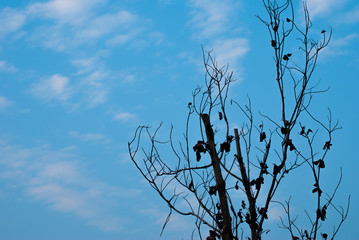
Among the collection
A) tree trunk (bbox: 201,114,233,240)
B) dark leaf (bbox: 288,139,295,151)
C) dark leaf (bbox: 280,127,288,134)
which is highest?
dark leaf (bbox: 280,127,288,134)

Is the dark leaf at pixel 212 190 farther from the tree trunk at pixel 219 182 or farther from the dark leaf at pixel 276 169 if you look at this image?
the dark leaf at pixel 276 169

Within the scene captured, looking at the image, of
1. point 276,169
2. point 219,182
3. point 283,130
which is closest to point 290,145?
point 283,130

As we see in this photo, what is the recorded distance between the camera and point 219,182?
156 inches

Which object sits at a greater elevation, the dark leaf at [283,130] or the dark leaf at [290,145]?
the dark leaf at [283,130]

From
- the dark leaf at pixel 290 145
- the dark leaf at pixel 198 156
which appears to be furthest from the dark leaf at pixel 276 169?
the dark leaf at pixel 198 156

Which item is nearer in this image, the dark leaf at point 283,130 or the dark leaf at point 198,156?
the dark leaf at point 198,156

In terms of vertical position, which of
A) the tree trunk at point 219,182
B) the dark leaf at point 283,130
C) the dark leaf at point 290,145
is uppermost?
the dark leaf at point 283,130

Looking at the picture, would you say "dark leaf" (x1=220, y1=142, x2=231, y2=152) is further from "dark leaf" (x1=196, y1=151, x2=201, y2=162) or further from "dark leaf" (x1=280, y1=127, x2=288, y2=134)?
"dark leaf" (x1=280, y1=127, x2=288, y2=134)

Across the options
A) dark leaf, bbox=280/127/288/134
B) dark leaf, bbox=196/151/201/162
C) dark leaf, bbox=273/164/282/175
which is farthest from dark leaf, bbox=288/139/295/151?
dark leaf, bbox=196/151/201/162

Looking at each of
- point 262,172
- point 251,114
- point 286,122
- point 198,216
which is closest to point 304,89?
point 286,122

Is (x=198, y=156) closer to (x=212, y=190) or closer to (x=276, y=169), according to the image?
(x=212, y=190)

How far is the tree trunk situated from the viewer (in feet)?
12.6

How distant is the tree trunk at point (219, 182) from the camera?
3.85 metres

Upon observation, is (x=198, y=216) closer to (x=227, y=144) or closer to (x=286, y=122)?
(x=227, y=144)
